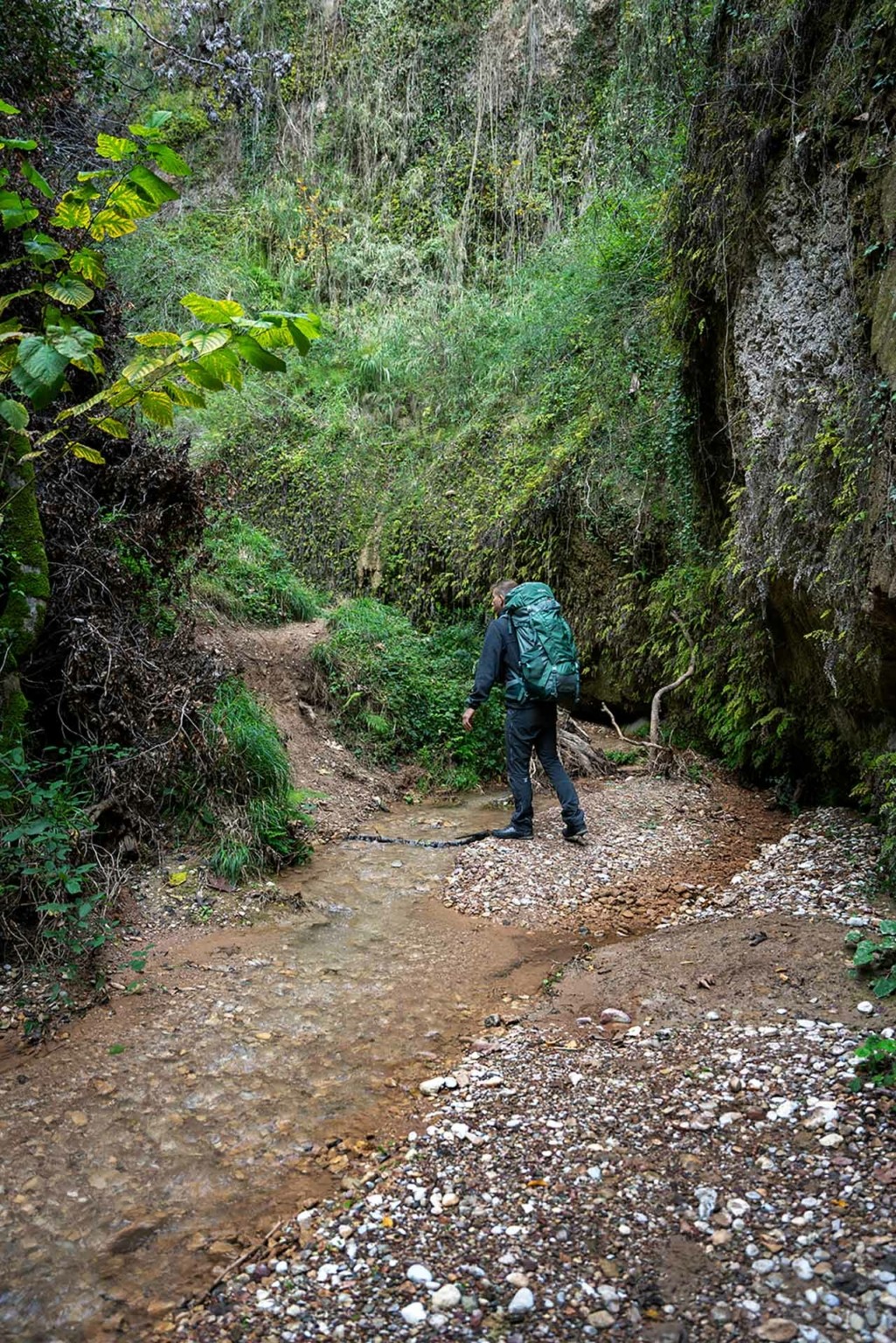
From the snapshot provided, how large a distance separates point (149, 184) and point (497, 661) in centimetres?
493

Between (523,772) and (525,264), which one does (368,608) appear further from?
(525,264)

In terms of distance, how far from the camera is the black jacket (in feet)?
22.5

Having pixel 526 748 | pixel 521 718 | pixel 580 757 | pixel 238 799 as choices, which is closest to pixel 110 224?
pixel 238 799

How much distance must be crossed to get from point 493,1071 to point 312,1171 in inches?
33.3

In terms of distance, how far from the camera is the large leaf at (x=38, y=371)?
77.5 inches

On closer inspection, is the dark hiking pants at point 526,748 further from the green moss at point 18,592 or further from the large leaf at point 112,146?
the large leaf at point 112,146

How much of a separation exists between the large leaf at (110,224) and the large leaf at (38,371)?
22.4 inches

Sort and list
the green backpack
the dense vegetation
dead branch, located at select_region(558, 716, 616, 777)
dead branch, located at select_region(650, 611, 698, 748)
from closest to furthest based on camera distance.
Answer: the dense vegetation, the green backpack, dead branch, located at select_region(650, 611, 698, 748), dead branch, located at select_region(558, 716, 616, 777)

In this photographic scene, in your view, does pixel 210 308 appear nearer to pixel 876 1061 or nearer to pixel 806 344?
pixel 876 1061

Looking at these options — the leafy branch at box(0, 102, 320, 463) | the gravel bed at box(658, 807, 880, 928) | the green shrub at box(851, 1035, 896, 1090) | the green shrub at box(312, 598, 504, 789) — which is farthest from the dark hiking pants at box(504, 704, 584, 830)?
the leafy branch at box(0, 102, 320, 463)

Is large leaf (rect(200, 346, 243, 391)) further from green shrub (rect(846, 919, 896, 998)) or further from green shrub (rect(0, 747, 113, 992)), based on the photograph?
green shrub (rect(846, 919, 896, 998))

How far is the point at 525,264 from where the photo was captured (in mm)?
14844

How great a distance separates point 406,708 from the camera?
31.1 ft

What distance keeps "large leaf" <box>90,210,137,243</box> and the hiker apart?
4.56 m
